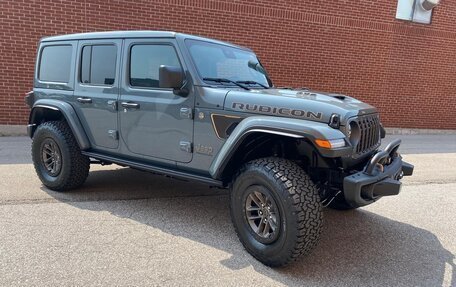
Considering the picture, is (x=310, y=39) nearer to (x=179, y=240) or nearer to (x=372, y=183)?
(x=372, y=183)

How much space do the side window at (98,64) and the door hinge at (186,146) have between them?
119cm

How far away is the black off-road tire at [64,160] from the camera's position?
4520 millimetres

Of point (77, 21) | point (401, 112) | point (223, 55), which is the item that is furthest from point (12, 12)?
point (401, 112)

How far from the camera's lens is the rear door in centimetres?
418

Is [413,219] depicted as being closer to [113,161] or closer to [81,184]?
[113,161]

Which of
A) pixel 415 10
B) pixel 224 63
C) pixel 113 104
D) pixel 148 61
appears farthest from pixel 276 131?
pixel 415 10

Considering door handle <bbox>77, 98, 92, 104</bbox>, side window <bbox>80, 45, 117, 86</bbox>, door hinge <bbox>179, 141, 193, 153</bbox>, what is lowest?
door hinge <bbox>179, 141, 193, 153</bbox>

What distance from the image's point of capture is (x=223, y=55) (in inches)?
158

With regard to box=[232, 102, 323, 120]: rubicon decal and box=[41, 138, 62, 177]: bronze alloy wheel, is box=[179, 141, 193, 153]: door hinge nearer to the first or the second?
box=[232, 102, 323, 120]: rubicon decal

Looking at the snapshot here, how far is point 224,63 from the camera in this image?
3928 mm

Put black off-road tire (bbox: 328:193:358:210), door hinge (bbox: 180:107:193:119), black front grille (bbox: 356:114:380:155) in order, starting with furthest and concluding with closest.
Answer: black off-road tire (bbox: 328:193:358:210) → door hinge (bbox: 180:107:193:119) → black front grille (bbox: 356:114:380:155)

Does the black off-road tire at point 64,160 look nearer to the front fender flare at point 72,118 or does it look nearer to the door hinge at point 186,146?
the front fender flare at point 72,118

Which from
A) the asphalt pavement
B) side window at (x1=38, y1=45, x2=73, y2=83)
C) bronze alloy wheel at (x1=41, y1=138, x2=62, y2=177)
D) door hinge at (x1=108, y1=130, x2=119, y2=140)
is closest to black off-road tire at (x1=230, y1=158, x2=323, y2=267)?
the asphalt pavement

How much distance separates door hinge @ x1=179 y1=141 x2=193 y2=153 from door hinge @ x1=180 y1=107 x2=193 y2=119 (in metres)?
0.25
